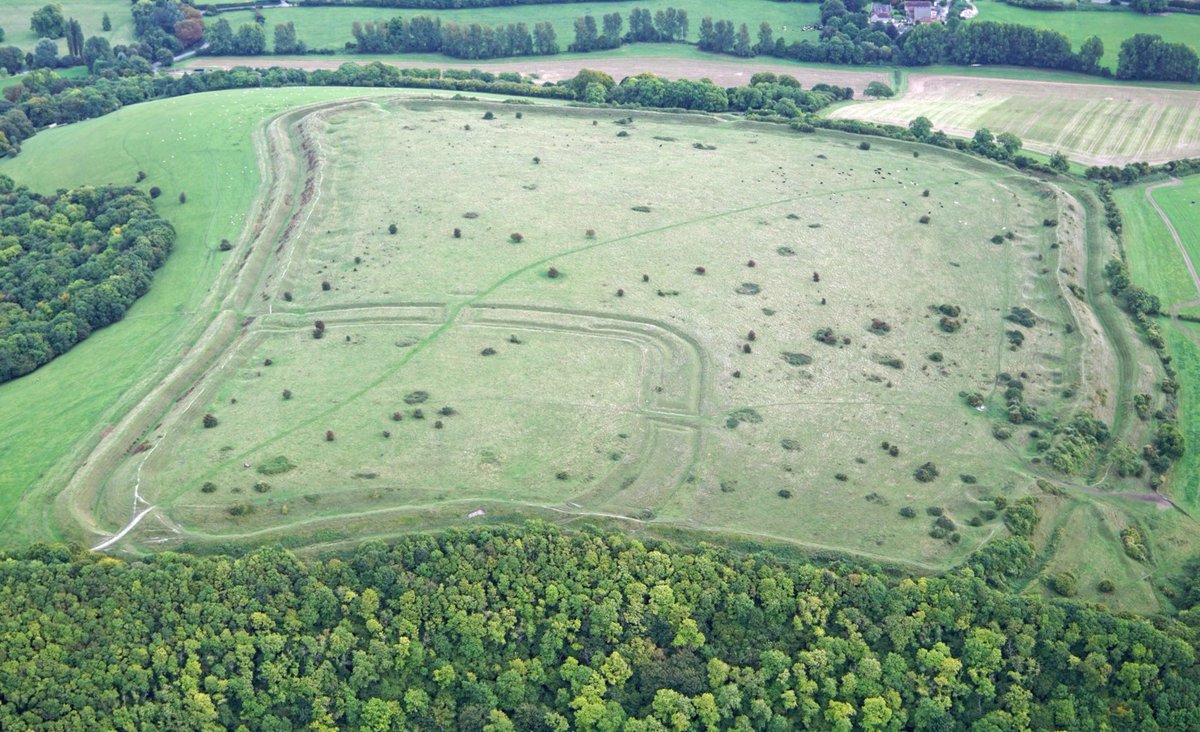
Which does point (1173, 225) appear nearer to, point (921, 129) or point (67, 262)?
point (921, 129)

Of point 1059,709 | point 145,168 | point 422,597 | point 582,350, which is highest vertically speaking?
point 145,168

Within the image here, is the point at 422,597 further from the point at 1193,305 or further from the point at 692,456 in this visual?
the point at 1193,305

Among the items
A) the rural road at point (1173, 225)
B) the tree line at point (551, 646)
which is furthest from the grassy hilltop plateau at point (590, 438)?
the rural road at point (1173, 225)

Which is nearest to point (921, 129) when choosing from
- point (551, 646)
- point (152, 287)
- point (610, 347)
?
point (610, 347)

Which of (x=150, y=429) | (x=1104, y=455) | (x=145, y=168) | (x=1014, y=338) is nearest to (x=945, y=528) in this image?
(x=1104, y=455)

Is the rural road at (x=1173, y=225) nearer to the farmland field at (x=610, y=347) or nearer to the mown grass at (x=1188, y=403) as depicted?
the mown grass at (x=1188, y=403)

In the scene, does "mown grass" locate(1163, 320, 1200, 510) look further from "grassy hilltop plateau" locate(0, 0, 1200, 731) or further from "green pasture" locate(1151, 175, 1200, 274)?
"green pasture" locate(1151, 175, 1200, 274)
